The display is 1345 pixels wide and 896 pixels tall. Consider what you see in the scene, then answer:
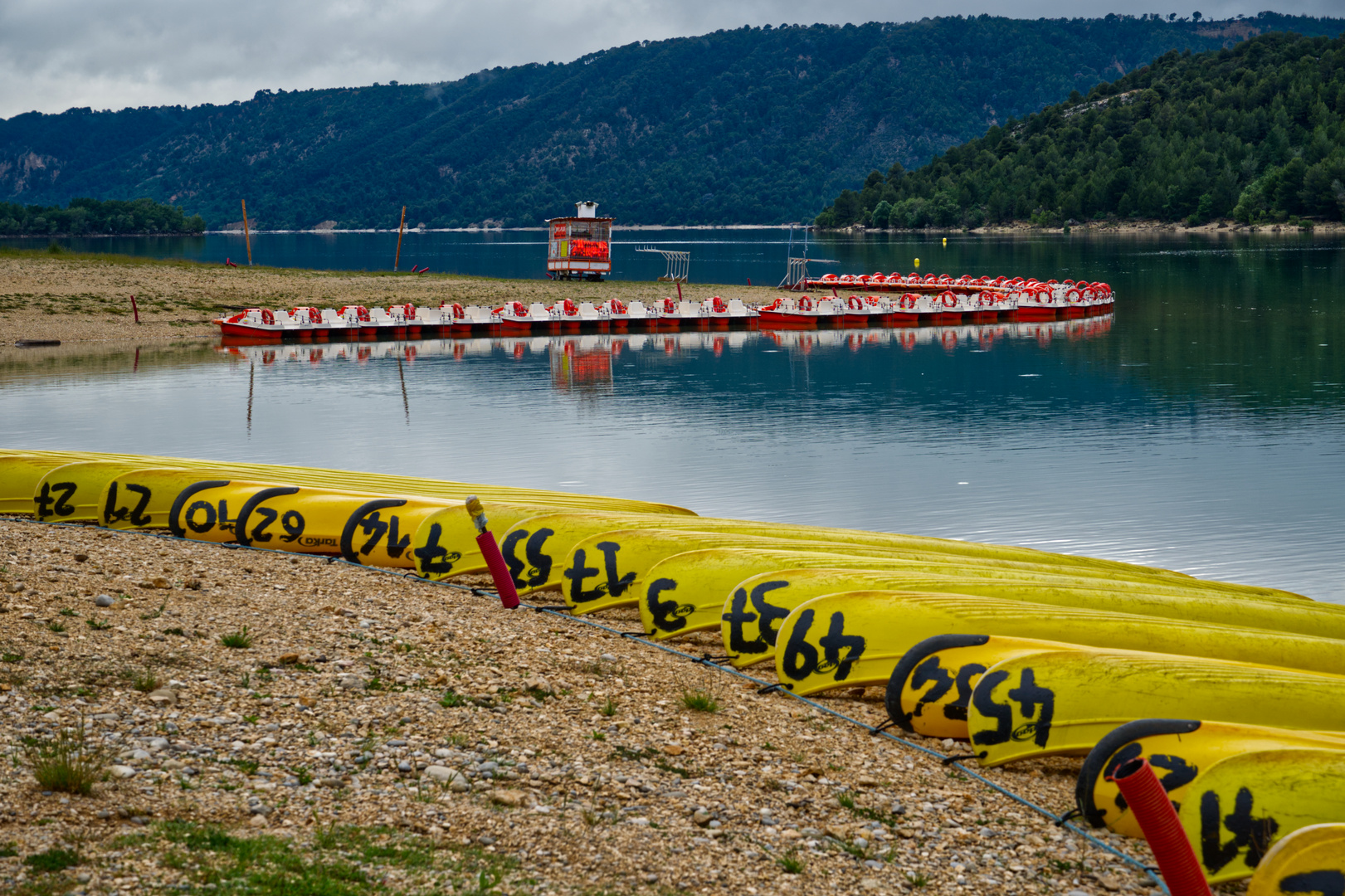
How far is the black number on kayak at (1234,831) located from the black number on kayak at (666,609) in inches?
181

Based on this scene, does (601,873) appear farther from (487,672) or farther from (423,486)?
(423,486)

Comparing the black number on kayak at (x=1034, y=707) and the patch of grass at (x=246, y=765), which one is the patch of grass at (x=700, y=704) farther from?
the patch of grass at (x=246, y=765)

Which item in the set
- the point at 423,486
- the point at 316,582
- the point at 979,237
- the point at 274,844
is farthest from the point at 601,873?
the point at 979,237

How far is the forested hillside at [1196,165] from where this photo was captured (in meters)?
149

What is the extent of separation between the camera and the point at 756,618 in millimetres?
9914

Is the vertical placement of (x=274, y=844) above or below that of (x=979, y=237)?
below

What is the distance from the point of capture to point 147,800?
6.35m

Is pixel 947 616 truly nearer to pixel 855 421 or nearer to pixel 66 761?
pixel 66 761

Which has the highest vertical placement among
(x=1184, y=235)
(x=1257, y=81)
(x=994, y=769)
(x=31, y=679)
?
(x=1257, y=81)

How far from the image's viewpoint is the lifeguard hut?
67.2 metres

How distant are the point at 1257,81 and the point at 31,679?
209 metres

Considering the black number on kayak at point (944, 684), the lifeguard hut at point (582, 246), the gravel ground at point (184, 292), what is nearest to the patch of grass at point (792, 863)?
the black number on kayak at point (944, 684)

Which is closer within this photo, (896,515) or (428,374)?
(896,515)

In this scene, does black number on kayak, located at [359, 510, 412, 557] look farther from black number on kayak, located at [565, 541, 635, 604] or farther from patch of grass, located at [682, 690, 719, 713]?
patch of grass, located at [682, 690, 719, 713]
